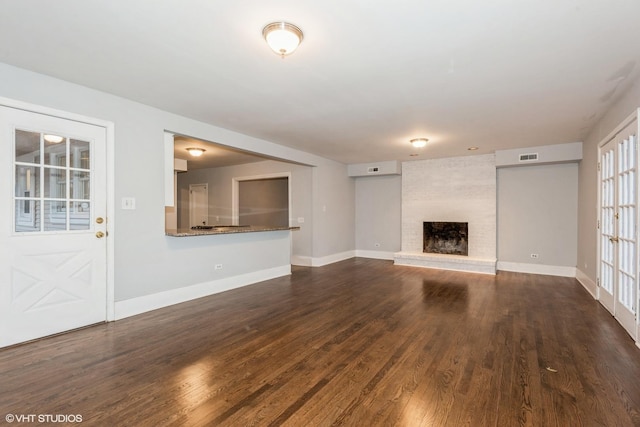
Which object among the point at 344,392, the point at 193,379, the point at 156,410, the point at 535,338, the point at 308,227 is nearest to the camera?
the point at 156,410

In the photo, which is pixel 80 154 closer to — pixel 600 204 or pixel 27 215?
pixel 27 215

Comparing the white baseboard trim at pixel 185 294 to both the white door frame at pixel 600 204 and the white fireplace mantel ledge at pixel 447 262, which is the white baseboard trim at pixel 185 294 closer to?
the white fireplace mantel ledge at pixel 447 262

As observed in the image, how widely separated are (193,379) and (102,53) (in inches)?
105

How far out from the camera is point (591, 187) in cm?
480

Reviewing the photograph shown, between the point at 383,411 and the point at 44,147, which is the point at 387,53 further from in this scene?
the point at 44,147

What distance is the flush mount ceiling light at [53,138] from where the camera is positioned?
9.89ft

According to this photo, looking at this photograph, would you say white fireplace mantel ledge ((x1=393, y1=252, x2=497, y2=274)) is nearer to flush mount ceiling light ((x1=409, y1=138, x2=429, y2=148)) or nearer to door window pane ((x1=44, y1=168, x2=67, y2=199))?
flush mount ceiling light ((x1=409, y1=138, x2=429, y2=148))

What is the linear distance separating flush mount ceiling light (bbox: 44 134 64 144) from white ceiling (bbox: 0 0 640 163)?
58 centimetres

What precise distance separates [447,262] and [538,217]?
2.00 m

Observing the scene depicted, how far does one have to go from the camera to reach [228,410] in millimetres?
1886

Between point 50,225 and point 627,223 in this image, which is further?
point 627,223

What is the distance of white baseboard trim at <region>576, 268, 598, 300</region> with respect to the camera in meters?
4.44

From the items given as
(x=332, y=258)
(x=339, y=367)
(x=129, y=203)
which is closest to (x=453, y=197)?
(x=332, y=258)

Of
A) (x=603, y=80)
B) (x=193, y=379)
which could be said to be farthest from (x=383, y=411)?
(x=603, y=80)
